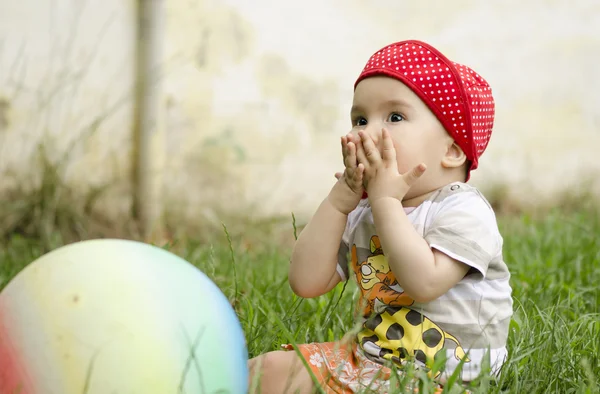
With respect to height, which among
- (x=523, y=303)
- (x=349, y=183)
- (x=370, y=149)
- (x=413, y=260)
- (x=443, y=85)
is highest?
(x=443, y=85)

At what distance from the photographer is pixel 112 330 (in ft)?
5.14

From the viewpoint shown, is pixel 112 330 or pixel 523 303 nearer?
pixel 112 330

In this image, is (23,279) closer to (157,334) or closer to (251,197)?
(157,334)

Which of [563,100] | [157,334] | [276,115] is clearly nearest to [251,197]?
[276,115]

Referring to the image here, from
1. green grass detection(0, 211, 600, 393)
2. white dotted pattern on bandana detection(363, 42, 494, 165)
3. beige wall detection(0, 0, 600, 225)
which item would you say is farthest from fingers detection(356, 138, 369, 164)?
beige wall detection(0, 0, 600, 225)

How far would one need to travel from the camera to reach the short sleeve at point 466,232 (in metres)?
1.83

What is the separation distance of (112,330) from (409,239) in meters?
0.73

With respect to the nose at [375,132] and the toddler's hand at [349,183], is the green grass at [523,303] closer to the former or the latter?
the toddler's hand at [349,183]

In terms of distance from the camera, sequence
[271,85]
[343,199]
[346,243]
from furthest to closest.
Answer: [271,85]
[346,243]
[343,199]

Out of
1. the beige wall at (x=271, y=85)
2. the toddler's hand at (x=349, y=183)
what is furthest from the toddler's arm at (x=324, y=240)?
the beige wall at (x=271, y=85)

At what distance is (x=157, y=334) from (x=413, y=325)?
0.68 meters

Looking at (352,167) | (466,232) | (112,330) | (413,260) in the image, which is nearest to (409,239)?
(413,260)

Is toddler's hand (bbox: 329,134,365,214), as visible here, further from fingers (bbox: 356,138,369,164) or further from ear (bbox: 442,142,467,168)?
ear (bbox: 442,142,467,168)

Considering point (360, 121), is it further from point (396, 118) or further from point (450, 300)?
point (450, 300)
